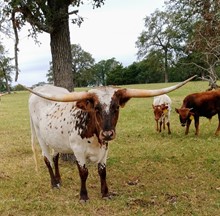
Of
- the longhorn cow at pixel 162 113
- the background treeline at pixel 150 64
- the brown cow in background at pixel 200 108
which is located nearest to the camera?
the brown cow in background at pixel 200 108

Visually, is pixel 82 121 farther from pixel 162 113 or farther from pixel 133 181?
pixel 162 113

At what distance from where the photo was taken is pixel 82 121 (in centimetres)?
627

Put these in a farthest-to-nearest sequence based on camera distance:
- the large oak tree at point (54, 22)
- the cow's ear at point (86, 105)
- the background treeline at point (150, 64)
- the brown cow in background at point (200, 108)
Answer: the background treeline at point (150, 64), the brown cow in background at point (200, 108), the large oak tree at point (54, 22), the cow's ear at point (86, 105)

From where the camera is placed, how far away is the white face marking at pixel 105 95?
5.45 meters

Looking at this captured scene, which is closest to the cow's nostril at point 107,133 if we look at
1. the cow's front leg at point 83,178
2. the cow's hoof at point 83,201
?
the cow's front leg at point 83,178

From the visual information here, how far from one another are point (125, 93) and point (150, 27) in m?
56.3

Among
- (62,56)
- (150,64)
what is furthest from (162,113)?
(150,64)

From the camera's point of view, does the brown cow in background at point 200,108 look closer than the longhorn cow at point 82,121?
No

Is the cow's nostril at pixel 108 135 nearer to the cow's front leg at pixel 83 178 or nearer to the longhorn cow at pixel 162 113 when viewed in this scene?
the cow's front leg at pixel 83 178

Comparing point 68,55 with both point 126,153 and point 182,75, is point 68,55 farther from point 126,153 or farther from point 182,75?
point 182,75

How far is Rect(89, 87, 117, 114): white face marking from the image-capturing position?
545 cm

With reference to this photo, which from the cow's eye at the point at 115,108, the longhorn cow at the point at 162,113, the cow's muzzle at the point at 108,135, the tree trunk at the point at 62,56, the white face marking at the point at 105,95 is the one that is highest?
the tree trunk at the point at 62,56

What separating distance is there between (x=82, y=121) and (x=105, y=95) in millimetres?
934

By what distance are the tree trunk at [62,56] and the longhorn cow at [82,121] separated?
1.31 metres
